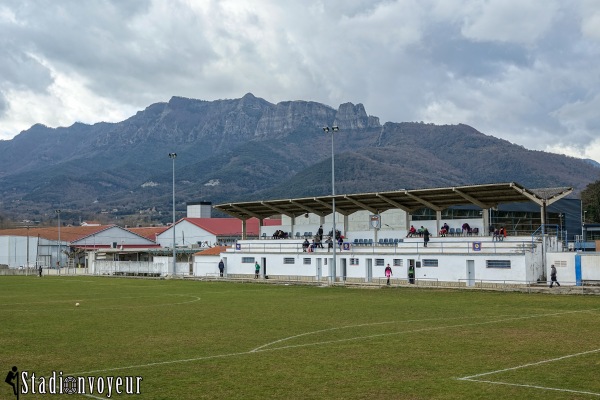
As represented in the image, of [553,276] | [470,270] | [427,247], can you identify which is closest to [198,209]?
[427,247]

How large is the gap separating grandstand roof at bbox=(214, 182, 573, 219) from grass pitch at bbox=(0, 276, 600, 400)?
15922 millimetres

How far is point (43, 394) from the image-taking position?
1356cm

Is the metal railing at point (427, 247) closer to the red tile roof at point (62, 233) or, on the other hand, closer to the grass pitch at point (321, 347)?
the grass pitch at point (321, 347)

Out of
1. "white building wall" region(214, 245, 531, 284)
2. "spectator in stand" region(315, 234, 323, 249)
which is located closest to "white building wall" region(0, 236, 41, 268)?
"white building wall" region(214, 245, 531, 284)

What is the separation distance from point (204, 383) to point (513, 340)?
1031 centimetres

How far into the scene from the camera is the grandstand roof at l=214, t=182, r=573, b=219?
50281mm

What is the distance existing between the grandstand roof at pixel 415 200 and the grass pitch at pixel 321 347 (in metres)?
15.9

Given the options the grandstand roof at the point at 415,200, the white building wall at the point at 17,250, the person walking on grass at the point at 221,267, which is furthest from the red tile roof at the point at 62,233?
the person walking on grass at the point at 221,267

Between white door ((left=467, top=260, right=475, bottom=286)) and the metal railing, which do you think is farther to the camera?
white door ((left=467, top=260, right=475, bottom=286))

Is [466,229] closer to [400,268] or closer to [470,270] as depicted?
[400,268]

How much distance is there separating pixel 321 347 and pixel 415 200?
3877cm

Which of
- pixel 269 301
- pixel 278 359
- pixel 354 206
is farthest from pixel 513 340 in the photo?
pixel 354 206

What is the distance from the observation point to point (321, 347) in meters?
19.5

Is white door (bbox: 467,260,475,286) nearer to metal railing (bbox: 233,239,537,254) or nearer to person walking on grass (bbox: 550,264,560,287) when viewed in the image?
metal railing (bbox: 233,239,537,254)
